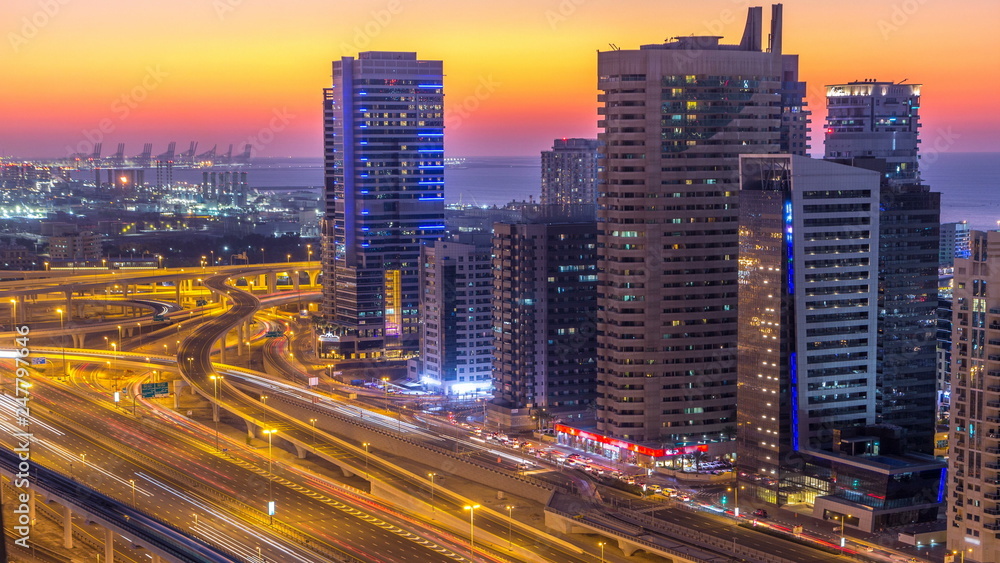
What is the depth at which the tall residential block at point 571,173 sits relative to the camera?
561 ft

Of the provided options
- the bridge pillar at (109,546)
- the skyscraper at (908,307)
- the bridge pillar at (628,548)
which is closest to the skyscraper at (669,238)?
the skyscraper at (908,307)

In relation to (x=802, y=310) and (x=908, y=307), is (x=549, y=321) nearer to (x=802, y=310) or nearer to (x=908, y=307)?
(x=802, y=310)

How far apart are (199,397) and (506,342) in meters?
29.2

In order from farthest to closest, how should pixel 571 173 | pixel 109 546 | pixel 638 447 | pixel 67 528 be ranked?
1. pixel 571 173
2. pixel 638 447
3. pixel 67 528
4. pixel 109 546

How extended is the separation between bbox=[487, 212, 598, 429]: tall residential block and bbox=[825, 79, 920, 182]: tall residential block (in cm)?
3280

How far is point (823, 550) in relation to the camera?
6278cm

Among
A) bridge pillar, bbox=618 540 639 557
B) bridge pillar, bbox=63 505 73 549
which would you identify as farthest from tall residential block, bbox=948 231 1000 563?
bridge pillar, bbox=63 505 73 549

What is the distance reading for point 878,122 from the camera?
380 ft

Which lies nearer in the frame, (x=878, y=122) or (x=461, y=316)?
(x=461, y=316)

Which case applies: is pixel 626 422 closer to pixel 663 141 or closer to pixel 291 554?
pixel 663 141

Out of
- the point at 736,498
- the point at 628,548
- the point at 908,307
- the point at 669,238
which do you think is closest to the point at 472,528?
the point at 628,548

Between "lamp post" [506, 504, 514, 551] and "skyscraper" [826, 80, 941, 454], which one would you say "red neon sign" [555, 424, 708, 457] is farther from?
"lamp post" [506, 504, 514, 551]

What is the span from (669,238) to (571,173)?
3544 inches

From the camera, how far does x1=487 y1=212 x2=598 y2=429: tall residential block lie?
303ft
